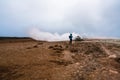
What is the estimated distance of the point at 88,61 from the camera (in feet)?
62.0

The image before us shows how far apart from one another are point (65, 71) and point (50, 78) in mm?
1896

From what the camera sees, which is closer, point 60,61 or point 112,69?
point 112,69

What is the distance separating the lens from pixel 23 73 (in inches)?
582

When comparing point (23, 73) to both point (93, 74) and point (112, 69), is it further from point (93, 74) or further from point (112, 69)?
point (112, 69)

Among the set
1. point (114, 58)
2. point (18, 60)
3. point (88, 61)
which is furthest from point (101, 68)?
point (18, 60)

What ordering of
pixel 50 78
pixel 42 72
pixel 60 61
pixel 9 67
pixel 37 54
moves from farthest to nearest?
pixel 37 54, pixel 60 61, pixel 9 67, pixel 42 72, pixel 50 78

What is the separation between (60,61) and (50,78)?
4856mm

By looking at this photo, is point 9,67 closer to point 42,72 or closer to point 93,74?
point 42,72

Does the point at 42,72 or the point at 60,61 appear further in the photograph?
the point at 60,61

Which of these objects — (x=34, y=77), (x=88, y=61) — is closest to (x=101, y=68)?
(x=88, y=61)

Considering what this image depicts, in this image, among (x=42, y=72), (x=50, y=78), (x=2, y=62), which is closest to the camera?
(x=50, y=78)

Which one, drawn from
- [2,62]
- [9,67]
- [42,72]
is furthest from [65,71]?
[2,62]

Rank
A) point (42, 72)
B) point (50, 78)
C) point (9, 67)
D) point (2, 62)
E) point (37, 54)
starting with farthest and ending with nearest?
point (37, 54), point (2, 62), point (9, 67), point (42, 72), point (50, 78)

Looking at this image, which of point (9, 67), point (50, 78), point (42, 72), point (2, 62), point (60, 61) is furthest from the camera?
point (60, 61)
